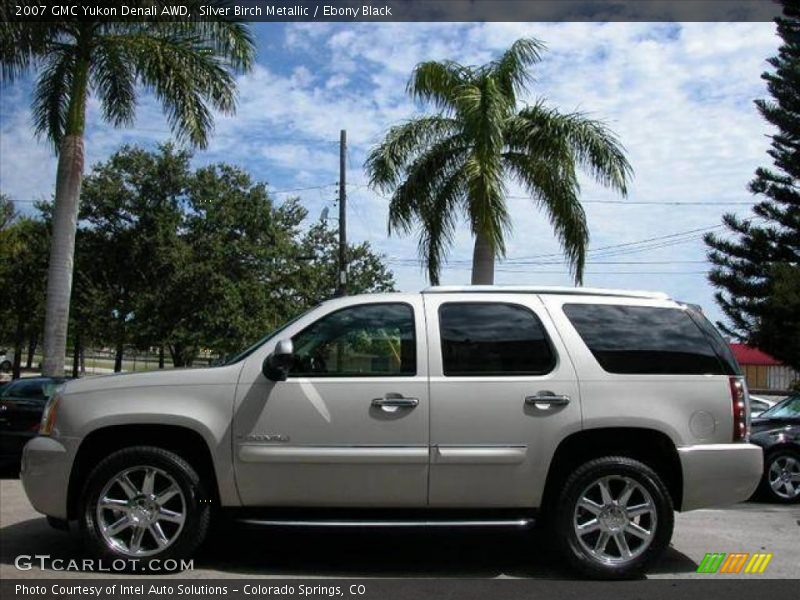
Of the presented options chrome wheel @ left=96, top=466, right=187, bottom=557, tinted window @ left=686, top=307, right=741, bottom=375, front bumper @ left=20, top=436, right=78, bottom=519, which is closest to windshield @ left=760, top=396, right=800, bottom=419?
tinted window @ left=686, top=307, right=741, bottom=375

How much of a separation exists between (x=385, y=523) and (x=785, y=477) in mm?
5921

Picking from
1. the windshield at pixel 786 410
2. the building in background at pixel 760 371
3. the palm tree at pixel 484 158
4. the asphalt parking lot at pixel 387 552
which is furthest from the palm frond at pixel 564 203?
the building in background at pixel 760 371

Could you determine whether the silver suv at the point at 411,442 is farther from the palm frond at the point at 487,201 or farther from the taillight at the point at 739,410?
the palm frond at the point at 487,201

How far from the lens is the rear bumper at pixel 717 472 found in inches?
208

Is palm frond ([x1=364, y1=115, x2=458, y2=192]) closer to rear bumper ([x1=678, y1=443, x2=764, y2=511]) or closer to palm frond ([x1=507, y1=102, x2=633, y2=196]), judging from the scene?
palm frond ([x1=507, y1=102, x2=633, y2=196])

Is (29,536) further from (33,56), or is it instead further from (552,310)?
(33,56)

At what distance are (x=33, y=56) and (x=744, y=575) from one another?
14286 millimetres

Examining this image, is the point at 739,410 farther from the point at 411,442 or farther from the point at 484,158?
the point at 484,158

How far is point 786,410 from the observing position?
9.85m

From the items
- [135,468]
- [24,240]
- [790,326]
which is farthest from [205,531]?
[24,240]

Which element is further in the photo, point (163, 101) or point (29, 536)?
point (163, 101)

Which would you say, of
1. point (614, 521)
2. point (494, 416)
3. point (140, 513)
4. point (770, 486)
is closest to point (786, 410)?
point (770, 486)

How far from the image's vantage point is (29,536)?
6277mm

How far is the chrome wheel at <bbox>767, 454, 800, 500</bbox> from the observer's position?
29.3ft
